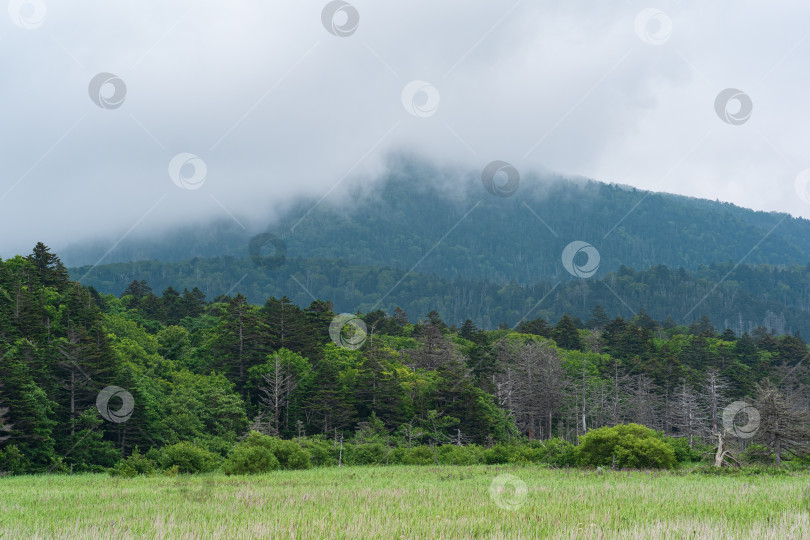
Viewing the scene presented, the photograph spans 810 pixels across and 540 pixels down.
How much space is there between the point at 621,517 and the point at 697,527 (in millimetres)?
1978

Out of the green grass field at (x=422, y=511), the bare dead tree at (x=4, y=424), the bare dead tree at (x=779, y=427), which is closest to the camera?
the green grass field at (x=422, y=511)

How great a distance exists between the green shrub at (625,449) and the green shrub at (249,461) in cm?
1548

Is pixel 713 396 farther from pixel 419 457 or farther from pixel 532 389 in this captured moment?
pixel 419 457

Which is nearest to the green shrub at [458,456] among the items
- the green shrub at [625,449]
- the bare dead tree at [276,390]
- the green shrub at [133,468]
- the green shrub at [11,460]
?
the green shrub at [625,449]

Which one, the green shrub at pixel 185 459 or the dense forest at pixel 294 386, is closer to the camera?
the green shrub at pixel 185 459

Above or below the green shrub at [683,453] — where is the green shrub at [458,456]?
below

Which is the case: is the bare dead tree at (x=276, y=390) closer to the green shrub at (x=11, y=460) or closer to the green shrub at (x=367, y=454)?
the green shrub at (x=367, y=454)

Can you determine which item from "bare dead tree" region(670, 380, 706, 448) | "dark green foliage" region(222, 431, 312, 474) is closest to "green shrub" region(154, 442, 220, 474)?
"dark green foliage" region(222, 431, 312, 474)

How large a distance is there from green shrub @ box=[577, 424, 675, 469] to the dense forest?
5585mm

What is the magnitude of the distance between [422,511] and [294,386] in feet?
146

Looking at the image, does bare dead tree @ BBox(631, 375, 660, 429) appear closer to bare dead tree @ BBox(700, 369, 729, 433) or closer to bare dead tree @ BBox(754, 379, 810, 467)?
bare dead tree @ BBox(700, 369, 729, 433)

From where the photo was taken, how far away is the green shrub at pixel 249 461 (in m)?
29.3

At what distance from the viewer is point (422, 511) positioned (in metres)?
14.3

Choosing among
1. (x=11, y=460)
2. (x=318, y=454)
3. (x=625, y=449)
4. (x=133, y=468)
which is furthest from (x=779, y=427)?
(x=11, y=460)
